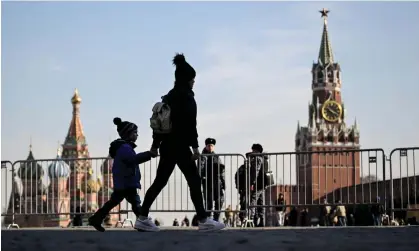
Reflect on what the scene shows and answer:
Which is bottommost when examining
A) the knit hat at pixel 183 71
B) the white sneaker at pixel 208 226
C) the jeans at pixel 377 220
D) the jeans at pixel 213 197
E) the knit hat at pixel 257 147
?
the jeans at pixel 377 220

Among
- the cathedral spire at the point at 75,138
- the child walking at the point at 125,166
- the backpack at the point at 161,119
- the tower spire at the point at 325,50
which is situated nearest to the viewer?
the backpack at the point at 161,119

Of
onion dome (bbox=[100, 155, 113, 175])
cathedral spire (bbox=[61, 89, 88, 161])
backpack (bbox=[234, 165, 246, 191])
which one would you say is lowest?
backpack (bbox=[234, 165, 246, 191])

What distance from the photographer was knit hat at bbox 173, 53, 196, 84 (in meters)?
9.47

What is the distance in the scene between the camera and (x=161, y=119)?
9297 mm

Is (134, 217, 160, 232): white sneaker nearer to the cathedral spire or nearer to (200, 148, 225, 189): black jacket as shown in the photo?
(200, 148, 225, 189): black jacket

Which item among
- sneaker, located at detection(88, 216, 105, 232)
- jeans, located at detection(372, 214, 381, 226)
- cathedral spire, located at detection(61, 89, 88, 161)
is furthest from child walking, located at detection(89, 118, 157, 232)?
A: cathedral spire, located at detection(61, 89, 88, 161)

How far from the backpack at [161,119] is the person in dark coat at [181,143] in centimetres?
5

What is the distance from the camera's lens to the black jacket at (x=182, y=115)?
366 inches

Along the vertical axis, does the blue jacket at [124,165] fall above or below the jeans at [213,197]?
above

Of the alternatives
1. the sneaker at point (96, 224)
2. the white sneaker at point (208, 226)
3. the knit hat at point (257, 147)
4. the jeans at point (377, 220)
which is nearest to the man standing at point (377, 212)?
the jeans at point (377, 220)

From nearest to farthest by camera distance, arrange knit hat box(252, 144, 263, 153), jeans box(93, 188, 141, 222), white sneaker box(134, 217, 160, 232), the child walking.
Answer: white sneaker box(134, 217, 160, 232) < jeans box(93, 188, 141, 222) < the child walking < knit hat box(252, 144, 263, 153)

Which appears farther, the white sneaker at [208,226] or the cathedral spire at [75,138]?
the cathedral spire at [75,138]

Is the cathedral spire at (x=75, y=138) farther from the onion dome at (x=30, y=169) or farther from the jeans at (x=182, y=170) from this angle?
the jeans at (x=182, y=170)

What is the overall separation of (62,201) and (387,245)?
1415 centimetres
